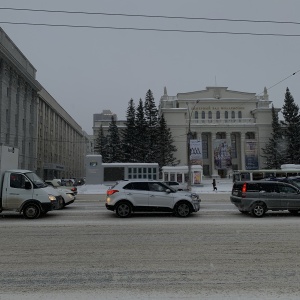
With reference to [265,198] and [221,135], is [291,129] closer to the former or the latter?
[221,135]

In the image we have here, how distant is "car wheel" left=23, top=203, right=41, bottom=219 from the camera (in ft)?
42.5

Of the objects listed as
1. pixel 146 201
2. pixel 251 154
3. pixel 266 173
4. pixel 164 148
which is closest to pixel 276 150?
pixel 251 154

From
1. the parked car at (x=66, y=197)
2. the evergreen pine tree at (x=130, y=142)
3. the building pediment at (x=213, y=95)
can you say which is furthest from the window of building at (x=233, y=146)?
the parked car at (x=66, y=197)

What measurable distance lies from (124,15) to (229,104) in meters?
72.0

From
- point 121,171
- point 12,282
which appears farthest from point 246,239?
point 121,171

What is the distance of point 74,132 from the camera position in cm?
11388

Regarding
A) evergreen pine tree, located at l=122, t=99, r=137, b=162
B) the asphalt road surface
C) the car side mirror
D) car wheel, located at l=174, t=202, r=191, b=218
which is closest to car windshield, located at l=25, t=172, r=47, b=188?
the car side mirror

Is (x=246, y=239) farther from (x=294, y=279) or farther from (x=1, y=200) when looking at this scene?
(x=1, y=200)

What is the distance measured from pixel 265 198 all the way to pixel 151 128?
56.4 m

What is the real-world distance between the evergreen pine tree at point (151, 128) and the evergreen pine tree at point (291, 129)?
26.6 m

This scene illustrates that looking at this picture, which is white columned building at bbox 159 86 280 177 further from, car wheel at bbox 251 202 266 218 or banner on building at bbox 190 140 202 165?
car wheel at bbox 251 202 266 218

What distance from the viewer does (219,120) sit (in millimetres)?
80812

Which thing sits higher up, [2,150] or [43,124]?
[43,124]

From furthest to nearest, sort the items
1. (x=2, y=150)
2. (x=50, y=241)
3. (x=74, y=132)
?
(x=74, y=132) < (x=2, y=150) < (x=50, y=241)
